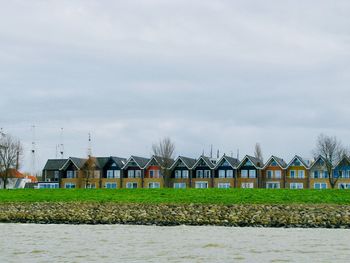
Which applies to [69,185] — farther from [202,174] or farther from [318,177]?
[318,177]

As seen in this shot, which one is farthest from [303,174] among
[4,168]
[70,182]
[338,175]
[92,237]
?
[92,237]

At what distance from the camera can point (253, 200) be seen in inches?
2063

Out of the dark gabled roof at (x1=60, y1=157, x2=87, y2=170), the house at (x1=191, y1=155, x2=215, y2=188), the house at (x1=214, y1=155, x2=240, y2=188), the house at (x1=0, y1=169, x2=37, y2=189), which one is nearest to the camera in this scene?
the house at (x1=214, y1=155, x2=240, y2=188)

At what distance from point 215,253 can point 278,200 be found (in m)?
30.8

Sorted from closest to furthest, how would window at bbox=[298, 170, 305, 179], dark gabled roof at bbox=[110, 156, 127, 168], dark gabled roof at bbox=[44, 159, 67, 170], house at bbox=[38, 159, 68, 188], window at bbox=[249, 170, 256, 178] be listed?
window at bbox=[298, 170, 305, 179] → window at bbox=[249, 170, 256, 178] → dark gabled roof at bbox=[110, 156, 127, 168] → house at bbox=[38, 159, 68, 188] → dark gabled roof at bbox=[44, 159, 67, 170]

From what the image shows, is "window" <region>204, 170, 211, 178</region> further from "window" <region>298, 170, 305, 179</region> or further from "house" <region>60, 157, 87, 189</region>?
"house" <region>60, 157, 87, 189</region>

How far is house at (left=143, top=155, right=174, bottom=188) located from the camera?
10688 cm

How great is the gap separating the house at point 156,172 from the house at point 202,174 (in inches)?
189

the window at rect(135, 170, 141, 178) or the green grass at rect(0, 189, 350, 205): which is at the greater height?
the window at rect(135, 170, 141, 178)

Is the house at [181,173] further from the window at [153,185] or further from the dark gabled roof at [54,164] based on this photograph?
the dark gabled roof at [54,164]

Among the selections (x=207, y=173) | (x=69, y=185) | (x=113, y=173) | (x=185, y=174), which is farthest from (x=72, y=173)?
(x=207, y=173)

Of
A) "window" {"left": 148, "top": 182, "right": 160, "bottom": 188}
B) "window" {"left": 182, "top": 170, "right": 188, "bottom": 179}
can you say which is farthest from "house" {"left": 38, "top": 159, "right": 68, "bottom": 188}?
"window" {"left": 182, "top": 170, "right": 188, "bottom": 179}

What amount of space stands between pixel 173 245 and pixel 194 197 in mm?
30470

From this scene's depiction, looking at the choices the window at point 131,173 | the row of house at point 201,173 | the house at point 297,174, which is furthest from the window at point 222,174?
the window at point 131,173
